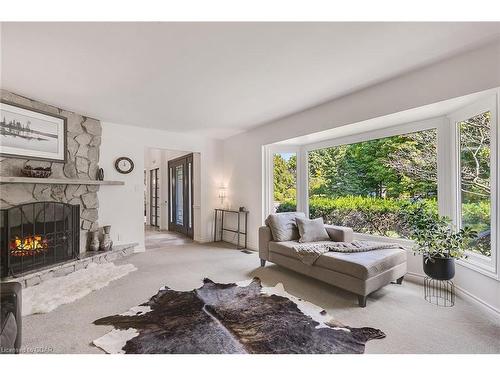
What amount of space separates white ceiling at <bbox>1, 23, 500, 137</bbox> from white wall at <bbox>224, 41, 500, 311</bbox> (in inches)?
5.8

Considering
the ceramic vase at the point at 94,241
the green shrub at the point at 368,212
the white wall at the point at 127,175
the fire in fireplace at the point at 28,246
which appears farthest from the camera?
the white wall at the point at 127,175

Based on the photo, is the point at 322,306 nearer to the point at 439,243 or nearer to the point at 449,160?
the point at 439,243

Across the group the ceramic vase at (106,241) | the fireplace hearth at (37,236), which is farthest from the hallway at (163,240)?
the fireplace hearth at (37,236)

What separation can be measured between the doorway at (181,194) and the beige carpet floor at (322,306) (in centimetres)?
243

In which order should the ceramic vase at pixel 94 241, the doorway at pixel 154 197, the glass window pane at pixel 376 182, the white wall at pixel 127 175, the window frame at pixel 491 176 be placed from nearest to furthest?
the window frame at pixel 491 176, the glass window pane at pixel 376 182, the ceramic vase at pixel 94 241, the white wall at pixel 127 175, the doorway at pixel 154 197

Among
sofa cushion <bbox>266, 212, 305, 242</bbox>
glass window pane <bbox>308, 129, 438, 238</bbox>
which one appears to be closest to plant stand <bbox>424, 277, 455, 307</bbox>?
glass window pane <bbox>308, 129, 438, 238</bbox>

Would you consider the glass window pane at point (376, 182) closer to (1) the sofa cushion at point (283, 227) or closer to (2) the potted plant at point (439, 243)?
(2) the potted plant at point (439, 243)

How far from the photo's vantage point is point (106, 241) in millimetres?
3885

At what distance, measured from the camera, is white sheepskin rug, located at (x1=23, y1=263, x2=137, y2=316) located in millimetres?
2307

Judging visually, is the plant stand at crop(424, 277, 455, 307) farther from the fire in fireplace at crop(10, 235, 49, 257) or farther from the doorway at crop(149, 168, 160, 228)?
the doorway at crop(149, 168, 160, 228)

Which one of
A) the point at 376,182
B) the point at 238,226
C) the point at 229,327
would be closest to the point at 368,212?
the point at 376,182

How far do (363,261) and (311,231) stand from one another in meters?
Answer: 1.01

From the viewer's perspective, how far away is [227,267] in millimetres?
3539

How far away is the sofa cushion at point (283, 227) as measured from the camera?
11.2 feet
